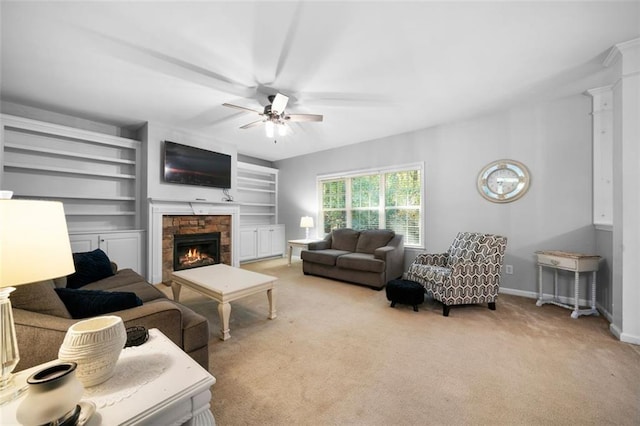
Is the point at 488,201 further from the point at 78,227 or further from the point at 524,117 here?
the point at 78,227

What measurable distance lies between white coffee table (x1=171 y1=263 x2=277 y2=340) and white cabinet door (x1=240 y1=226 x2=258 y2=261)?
2474 millimetres

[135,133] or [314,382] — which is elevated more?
[135,133]

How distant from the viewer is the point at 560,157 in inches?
123

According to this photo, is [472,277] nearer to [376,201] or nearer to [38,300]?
[376,201]

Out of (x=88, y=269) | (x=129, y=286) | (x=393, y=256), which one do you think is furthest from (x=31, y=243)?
(x=393, y=256)

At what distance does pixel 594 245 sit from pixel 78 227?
706 cm

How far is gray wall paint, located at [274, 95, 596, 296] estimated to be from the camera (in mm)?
3045

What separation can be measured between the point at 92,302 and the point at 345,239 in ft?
12.7

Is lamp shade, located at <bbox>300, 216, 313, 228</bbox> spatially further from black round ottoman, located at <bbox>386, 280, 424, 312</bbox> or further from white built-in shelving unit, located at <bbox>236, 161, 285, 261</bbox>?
black round ottoman, located at <bbox>386, 280, 424, 312</bbox>

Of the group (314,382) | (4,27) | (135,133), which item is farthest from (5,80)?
(314,382)

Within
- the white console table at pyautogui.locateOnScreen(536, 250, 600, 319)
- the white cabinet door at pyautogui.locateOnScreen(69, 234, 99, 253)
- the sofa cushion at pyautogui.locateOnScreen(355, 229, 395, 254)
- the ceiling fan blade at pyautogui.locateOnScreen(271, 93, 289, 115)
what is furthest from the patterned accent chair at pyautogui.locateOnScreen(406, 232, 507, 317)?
the white cabinet door at pyautogui.locateOnScreen(69, 234, 99, 253)

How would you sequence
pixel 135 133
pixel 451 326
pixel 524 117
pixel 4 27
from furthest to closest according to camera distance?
pixel 135 133 → pixel 524 117 → pixel 451 326 → pixel 4 27

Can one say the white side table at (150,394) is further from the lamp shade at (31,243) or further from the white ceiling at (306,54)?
the white ceiling at (306,54)

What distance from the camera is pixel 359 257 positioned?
3.91 meters
